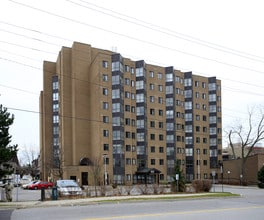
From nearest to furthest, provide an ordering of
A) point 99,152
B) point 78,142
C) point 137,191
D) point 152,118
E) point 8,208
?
point 8,208 → point 137,191 → point 99,152 → point 78,142 → point 152,118

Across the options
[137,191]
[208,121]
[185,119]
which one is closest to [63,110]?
[185,119]

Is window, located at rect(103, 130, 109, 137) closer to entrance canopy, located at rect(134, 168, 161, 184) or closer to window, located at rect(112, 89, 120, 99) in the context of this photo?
window, located at rect(112, 89, 120, 99)

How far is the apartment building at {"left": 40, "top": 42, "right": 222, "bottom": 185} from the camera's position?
82312mm

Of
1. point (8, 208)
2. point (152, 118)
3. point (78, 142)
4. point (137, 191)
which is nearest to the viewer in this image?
point (8, 208)

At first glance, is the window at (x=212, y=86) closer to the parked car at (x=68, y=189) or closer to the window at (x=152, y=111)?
the window at (x=152, y=111)

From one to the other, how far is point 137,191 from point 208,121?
7273 cm

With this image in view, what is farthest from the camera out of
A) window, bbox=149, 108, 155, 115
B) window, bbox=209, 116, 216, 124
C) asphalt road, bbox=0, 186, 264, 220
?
window, bbox=209, 116, 216, 124

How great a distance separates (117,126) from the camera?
274ft

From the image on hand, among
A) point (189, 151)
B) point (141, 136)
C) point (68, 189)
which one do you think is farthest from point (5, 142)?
point (189, 151)

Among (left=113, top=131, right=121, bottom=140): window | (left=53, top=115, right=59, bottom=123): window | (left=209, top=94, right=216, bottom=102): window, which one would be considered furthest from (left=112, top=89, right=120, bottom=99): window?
(left=209, top=94, right=216, bottom=102): window

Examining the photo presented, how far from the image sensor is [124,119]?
86.0 metres

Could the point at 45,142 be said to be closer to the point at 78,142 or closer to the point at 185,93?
the point at 78,142

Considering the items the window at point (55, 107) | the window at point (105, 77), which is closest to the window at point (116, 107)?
the window at point (105, 77)

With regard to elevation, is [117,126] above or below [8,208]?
above
